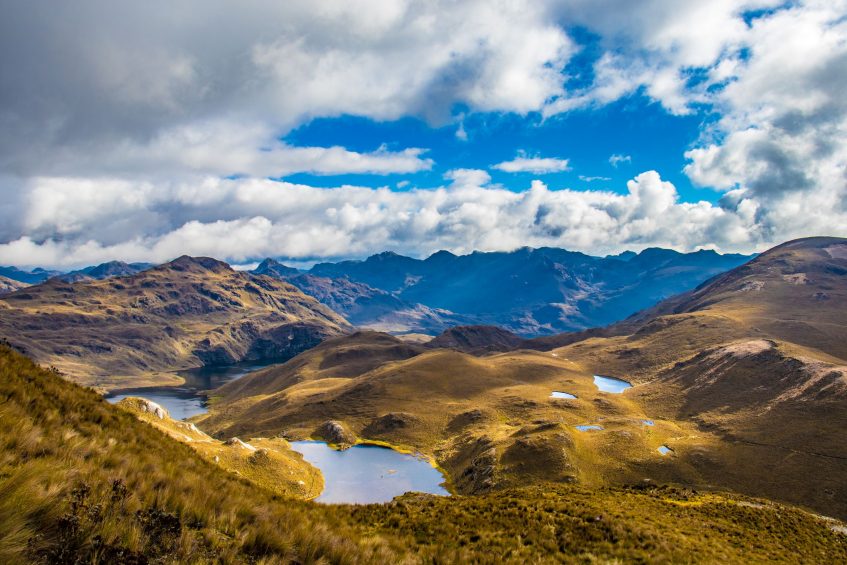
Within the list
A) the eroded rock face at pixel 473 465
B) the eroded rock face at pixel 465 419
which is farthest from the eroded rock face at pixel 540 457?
the eroded rock face at pixel 465 419

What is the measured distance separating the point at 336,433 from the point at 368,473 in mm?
36288

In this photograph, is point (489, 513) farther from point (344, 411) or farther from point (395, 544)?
point (344, 411)

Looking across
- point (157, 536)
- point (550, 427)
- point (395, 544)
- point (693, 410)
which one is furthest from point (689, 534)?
point (693, 410)

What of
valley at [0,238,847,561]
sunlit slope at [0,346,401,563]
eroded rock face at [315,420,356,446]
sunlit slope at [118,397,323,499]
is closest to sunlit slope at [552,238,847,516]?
valley at [0,238,847,561]

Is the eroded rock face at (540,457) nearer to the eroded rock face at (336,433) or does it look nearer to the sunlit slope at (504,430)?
the sunlit slope at (504,430)

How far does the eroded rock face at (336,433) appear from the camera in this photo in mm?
155625

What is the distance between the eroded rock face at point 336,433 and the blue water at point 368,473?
155 inches

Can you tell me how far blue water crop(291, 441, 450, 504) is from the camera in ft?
354

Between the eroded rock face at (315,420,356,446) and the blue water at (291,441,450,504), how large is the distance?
3.94 meters

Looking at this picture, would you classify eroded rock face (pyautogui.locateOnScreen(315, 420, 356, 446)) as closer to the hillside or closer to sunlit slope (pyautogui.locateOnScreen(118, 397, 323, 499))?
the hillside

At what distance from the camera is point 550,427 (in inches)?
4715

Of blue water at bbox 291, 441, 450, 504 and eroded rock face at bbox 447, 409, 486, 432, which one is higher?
eroded rock face at bbox 447, 409, 486, 432

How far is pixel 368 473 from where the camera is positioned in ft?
413

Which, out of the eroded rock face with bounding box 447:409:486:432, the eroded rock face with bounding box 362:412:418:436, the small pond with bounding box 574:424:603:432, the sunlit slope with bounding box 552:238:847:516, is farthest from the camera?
the eroded rock face with bounding box 362:412:418:436
